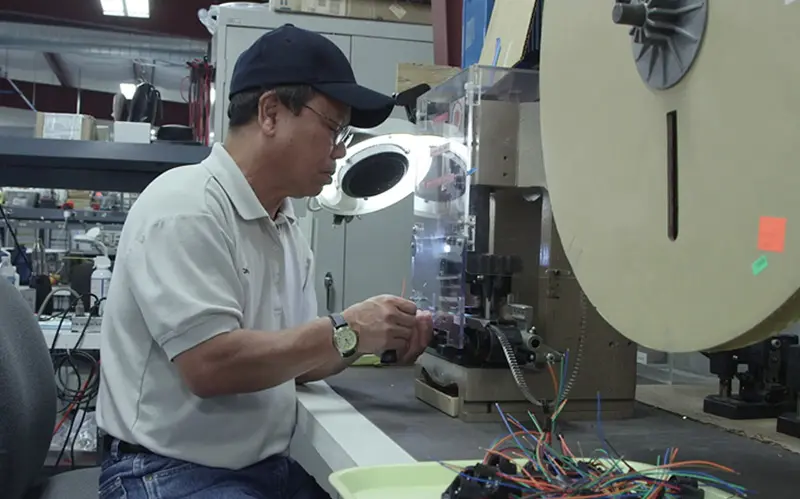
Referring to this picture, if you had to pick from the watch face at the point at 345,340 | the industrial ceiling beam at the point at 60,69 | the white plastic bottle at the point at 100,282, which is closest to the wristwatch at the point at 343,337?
the watch face at the point at 345,340

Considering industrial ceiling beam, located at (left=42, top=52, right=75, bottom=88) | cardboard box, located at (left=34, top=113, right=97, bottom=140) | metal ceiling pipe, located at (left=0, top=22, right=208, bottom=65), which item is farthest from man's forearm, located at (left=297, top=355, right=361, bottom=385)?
industrial ceiling beam, located at (left=42, top=52, right=75, bottom=88)

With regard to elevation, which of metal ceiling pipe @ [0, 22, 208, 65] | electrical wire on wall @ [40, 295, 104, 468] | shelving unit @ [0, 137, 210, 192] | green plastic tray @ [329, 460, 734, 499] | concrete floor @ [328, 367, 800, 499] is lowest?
electrical wire on wall @ [40, 295, 104, 468]

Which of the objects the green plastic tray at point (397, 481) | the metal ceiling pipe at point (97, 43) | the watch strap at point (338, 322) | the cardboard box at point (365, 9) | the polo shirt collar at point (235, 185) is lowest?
the green plastic tray at point (397, 481)

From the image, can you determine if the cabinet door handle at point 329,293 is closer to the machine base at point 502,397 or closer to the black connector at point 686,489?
the machine base at point 502,397

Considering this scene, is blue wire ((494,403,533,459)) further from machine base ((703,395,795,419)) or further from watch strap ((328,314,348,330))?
machine base ((703,395,795,419))

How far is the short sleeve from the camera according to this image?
3.45ft

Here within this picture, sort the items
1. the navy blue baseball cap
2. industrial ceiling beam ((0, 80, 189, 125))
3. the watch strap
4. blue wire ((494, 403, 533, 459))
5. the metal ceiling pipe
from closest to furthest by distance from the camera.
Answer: blue wire ((494, 403, 533, 459)), the watch strap, the navy blue baseball cap, the metal ceiling pipe, industrial ceiling beam ((0, 80, 189, 125))

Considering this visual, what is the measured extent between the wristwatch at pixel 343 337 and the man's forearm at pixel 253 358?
1 cm

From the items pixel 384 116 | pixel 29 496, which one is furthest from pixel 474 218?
pixel 29 496

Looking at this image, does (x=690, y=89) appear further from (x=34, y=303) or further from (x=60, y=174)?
(x=34, y=303)

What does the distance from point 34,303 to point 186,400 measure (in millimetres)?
1868

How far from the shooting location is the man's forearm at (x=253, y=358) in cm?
106

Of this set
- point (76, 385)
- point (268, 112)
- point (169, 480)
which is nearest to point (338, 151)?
point (268, 112)

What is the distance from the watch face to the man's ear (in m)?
0.40
